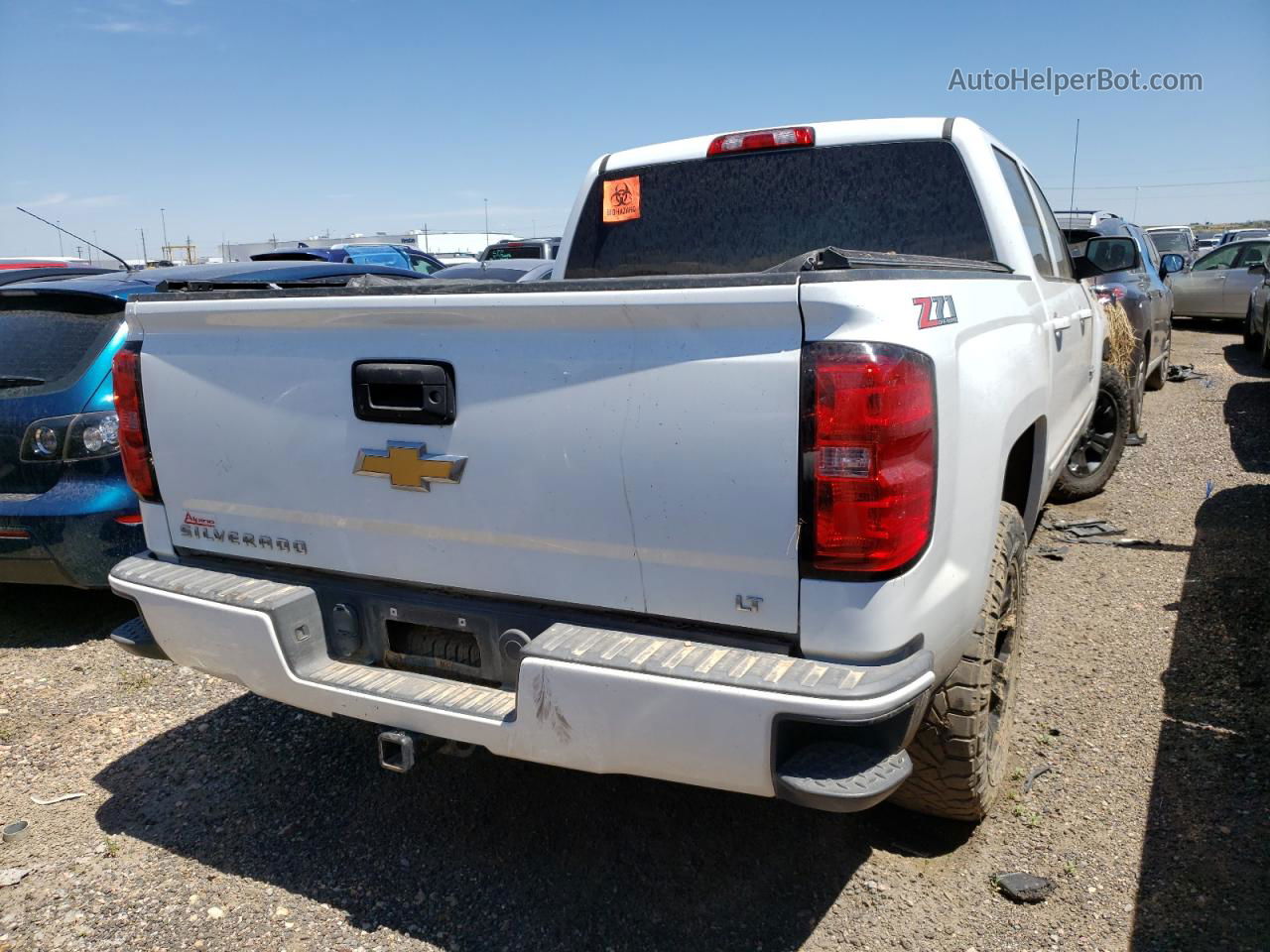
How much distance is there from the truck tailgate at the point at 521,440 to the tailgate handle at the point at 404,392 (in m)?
0.03

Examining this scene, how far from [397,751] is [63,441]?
288cm

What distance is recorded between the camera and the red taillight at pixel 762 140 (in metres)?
3.64

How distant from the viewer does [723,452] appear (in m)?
2.03

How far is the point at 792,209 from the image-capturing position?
3.66 meters

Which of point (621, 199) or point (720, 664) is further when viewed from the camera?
point (621, 199)

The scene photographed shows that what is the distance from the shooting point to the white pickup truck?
198 centimetres

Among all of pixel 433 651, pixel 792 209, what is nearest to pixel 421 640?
pixel 433 651

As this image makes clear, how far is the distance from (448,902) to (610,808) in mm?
626

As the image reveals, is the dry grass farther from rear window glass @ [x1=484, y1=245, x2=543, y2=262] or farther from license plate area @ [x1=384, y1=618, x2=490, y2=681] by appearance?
rear window glass @ [x1=484, y1=245, x2=543, y2=262]

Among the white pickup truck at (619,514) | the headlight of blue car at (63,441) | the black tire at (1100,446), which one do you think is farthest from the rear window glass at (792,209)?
the black tire at (1100,446)

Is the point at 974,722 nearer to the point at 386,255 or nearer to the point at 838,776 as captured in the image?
the point at 838,776

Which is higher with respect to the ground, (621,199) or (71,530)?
(621,199)

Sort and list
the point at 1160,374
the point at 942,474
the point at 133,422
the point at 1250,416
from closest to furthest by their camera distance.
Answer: the point at 942,474 < the point at 133,422 < the point at 1250,416 < the point at 1160,374

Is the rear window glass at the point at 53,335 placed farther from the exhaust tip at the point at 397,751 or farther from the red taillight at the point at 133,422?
the exhaust tip at the point at 397,751
